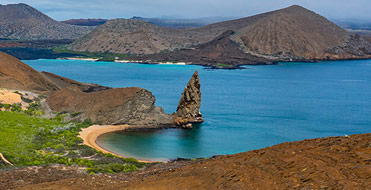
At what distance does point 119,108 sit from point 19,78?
24.2 meters

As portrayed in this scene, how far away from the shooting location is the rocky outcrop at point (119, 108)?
4838 cm

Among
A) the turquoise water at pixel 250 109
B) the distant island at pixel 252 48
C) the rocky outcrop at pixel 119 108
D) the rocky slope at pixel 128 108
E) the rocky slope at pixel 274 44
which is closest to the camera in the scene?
the turquoise water at pixel 250 109

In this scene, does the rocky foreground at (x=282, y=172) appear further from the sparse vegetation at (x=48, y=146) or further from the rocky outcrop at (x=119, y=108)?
the rocky outcrop at (x=119, y=108)

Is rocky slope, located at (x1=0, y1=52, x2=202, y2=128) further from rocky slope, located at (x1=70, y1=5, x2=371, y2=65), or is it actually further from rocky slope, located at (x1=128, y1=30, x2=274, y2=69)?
rocky slope, located at (x1=70, y1=5, x2=371, y2=65)

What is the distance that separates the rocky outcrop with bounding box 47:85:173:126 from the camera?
48375 millimetres

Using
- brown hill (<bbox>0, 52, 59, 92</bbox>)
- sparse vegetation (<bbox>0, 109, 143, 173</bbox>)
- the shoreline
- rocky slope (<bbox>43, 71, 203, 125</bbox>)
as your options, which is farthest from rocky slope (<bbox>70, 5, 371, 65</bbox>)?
sparse vegetation (<bbox>0, 109, 143, 173</bbox>)

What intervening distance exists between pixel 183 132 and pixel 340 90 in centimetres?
5793

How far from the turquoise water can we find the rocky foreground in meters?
18.1

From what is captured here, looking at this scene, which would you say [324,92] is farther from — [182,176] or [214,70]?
[182,176]

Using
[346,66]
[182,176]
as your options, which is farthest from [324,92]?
[182,176]

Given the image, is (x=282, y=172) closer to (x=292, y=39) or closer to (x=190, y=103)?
(x=190, y=103)

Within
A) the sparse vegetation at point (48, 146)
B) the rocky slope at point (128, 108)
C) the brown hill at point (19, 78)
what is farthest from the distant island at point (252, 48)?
the sparse vegetation at point (48, 146)

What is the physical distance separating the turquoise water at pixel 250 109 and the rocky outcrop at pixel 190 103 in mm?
2032

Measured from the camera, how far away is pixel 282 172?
16281 mm
